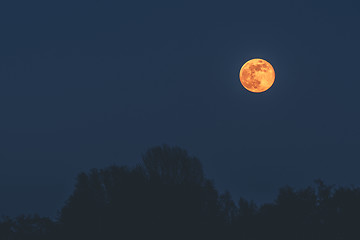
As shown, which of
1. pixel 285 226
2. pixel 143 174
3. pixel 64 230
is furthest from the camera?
pixel 143 174

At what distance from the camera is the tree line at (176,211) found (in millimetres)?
35562

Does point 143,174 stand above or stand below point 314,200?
above

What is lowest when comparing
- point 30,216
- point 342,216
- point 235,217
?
point 342,216

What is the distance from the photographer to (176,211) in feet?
125

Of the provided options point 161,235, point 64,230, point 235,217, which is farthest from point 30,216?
point 235,217

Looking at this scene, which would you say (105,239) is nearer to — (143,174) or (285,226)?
(143,174)

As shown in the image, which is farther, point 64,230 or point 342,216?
point 64,230

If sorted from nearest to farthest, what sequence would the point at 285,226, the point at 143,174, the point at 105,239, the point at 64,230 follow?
the point at 285,226, the point at 105,239, the point at 64,230, the point at 143,174

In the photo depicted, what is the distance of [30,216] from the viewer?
4453 cm

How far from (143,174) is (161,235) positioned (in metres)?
7.28

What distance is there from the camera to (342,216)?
116 feet

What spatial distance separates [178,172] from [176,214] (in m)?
6.46

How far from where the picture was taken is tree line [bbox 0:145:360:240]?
35562 millimetres

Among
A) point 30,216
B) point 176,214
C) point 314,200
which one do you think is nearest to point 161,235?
point 176,214
